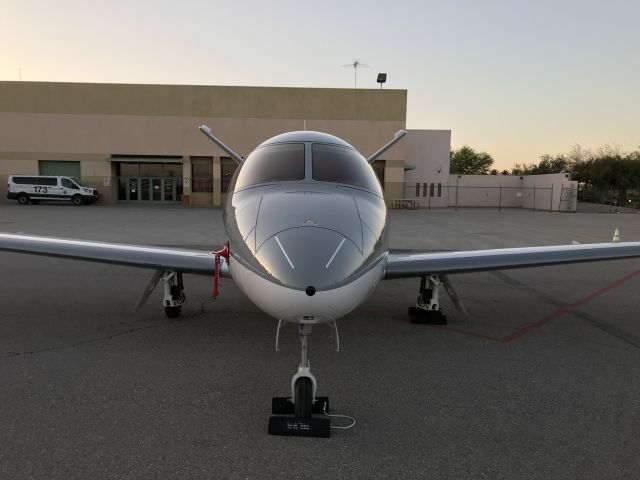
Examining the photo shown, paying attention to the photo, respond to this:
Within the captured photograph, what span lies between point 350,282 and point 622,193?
60797mm

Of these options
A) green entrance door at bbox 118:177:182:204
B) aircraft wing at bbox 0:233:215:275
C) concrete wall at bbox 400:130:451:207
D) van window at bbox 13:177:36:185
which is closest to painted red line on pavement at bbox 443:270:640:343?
aircraft wing at bbox 0:233:215:275

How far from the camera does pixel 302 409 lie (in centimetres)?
328

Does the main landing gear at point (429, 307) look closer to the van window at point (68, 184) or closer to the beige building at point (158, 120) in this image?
the beige building at point (158, 120)

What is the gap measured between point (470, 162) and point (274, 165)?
104193mm

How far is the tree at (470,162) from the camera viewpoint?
329 feet

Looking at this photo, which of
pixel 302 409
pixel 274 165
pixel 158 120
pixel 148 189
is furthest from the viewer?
pixel 148 189

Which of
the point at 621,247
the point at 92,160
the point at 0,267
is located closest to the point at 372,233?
the point at 621,247

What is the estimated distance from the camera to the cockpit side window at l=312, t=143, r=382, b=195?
4441 millimetres

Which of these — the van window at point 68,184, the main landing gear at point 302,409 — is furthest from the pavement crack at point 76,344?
the van window at point 68,184

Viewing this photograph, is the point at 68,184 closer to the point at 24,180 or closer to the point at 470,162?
the point at 24,180

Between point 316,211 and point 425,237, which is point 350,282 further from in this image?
point 425,237

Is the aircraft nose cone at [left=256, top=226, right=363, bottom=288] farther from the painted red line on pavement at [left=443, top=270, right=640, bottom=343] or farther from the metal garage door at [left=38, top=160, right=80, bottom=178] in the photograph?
the metal garage door at [left=38, top=160, right=80, bottom=178]


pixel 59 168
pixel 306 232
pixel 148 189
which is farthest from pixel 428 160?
pixel 306 232

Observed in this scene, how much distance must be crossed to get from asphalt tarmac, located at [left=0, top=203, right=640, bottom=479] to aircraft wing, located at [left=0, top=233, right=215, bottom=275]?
2.82 ft
